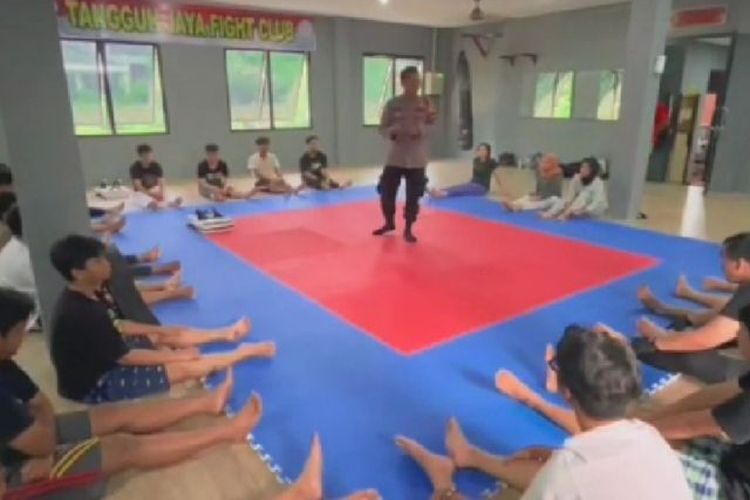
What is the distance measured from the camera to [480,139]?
12.2m

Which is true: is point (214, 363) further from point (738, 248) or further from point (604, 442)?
point (738, 248)

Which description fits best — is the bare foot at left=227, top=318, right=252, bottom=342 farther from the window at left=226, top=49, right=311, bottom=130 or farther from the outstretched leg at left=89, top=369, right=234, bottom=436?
the window at left=226, top=49, right=311, bottom=130

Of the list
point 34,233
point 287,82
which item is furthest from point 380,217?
Answer: point 287,82

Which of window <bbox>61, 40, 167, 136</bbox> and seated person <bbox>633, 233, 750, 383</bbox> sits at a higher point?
window <bbox>61, 40, 167, 136</bbox>

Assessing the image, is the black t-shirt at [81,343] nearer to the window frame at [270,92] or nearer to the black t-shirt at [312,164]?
the black t-shirt at [312,164]

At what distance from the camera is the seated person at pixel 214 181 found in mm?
7426

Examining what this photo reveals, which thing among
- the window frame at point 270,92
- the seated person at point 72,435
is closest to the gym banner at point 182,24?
the window frame at point 270,92

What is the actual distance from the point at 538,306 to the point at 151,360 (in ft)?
8.19

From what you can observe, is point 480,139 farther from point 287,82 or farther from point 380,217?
point 380,217

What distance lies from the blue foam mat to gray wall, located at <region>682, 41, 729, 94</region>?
604 centimetres

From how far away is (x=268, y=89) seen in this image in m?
10.6

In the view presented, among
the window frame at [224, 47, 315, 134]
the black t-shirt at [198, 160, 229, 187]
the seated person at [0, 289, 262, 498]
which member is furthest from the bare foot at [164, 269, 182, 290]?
the window frame at [224, 47, 315, 134]

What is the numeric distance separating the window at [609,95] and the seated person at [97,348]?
883 cm

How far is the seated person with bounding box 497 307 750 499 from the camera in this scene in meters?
1.47
